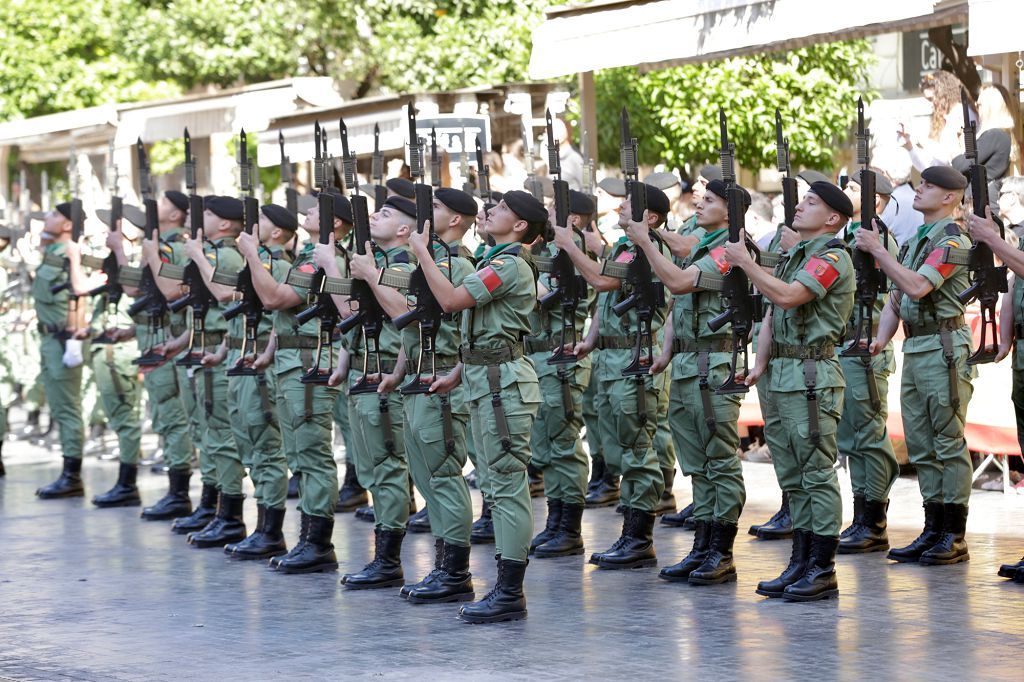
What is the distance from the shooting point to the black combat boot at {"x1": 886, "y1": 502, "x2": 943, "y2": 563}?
30.6 ft

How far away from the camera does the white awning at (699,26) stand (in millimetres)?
11295

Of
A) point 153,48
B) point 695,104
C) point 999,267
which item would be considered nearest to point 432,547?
point 999,267

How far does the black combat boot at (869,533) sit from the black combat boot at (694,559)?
1.03 meters

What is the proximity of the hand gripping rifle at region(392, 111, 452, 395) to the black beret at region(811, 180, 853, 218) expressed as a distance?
5.88 ft

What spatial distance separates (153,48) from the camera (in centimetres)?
2323

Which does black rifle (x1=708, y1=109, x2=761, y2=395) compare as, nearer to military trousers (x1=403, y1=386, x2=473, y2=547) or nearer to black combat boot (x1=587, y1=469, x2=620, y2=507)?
military trousers (x1=403, y1=386, x2=473, y2=547)

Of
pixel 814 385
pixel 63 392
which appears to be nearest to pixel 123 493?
pixel 63 392

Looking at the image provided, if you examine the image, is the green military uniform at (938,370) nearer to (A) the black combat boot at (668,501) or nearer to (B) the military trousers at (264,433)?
(A) the black combat boot at (668,501)

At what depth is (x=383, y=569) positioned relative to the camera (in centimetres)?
906

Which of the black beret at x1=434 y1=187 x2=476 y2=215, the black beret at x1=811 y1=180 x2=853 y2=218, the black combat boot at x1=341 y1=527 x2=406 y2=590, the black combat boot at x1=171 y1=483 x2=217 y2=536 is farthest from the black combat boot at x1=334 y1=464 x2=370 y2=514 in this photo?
the black beret at x1=811 y1=180 x2=853 y2=218

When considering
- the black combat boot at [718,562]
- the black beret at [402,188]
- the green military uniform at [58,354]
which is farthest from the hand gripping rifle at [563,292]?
the green military uniform at [58,354]

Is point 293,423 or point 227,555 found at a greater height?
point 293,423

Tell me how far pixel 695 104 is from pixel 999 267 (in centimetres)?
852

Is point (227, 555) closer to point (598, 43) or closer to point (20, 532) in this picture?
point (20, 532)
